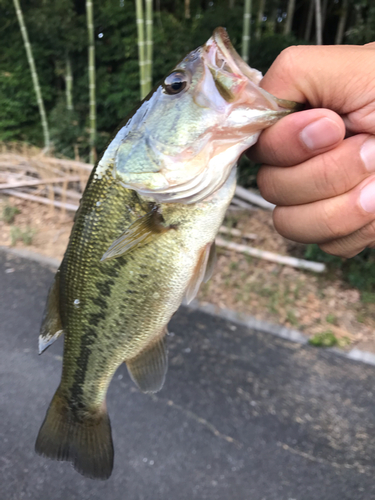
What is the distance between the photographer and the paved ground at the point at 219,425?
2.37 meters

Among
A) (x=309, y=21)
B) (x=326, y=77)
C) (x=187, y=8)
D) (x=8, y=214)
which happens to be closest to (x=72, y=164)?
(x=8, y=214)

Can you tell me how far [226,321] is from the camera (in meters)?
3.81

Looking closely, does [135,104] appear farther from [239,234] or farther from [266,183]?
[266,183]

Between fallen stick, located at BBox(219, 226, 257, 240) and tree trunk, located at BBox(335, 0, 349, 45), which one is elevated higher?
tree trunk, located at BBox(335, 0, 349, 45)

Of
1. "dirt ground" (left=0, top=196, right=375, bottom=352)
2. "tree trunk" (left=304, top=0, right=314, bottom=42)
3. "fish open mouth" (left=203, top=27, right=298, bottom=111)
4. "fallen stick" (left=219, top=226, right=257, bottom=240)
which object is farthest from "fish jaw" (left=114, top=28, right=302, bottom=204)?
"tree trunk" (left=304, top=0, right=314, bottom=42)

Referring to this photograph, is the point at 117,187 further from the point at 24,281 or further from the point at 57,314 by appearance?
the point at 24,281

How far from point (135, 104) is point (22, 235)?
9.58ft

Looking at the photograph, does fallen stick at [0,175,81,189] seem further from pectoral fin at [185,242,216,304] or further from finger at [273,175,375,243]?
finger at [273,175,375,243]

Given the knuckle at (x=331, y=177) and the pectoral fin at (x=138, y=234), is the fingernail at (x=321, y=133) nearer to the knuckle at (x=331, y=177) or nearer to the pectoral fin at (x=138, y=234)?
the knuckle at (x=331, y=177)

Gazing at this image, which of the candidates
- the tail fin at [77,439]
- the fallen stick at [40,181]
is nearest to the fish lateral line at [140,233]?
the tail fin at [77,439]

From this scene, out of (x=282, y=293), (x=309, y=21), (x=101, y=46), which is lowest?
(x=282, y=293)

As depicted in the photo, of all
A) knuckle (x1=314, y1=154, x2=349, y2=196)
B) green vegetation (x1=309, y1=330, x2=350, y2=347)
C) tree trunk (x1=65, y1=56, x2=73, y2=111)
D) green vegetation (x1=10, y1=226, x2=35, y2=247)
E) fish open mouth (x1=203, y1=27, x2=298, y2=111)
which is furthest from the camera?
tree trunk (x1=65, y1=56, x2=73, y2=111)

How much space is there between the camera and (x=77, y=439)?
4.90 feet

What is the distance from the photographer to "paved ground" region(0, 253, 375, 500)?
2365 mm
